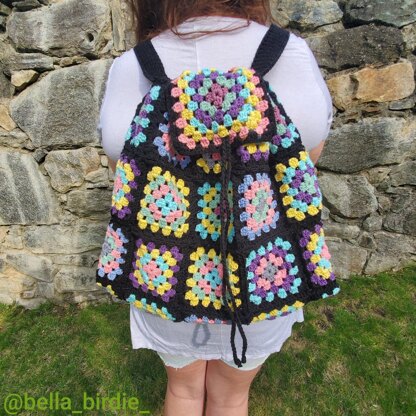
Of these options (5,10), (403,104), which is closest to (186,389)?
(403,104)

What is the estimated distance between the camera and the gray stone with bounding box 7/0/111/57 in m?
1.97

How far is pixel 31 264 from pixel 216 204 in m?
2.10

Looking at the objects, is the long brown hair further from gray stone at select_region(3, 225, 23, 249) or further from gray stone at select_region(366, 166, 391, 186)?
gray stone at select_region(3, 225, 23, 249)

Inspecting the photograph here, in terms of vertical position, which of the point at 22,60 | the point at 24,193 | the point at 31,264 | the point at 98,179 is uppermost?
the point at 22,60

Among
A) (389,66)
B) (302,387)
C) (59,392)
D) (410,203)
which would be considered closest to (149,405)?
(59,392)

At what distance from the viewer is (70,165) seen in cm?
232

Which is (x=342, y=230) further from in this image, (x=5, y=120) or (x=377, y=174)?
(x=5, y=120)

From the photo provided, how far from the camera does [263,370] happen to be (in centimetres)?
226

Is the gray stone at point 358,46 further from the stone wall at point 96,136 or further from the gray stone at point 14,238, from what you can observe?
the gray stone at point 14,238

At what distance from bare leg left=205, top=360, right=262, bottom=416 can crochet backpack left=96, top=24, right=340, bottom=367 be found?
22 centimetres

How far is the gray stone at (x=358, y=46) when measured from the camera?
6.85 feet

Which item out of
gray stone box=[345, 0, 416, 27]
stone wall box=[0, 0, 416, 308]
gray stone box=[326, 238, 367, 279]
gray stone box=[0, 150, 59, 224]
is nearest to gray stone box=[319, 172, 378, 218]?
stone wall box=[0, 0, 416, 308]

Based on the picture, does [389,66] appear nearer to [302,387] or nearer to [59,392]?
[302,387]

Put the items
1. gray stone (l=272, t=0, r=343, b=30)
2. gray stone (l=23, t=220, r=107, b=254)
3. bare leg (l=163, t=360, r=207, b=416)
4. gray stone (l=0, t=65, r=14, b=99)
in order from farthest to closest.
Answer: gray stone (l=23, t=220, r=107, b=254)
gray stone (l=0, t=65, r=14, b=99)
gray stone (l=272, t=0, r=343, b=30)
bare leg (l=163, t=360, r=207, b=416)
